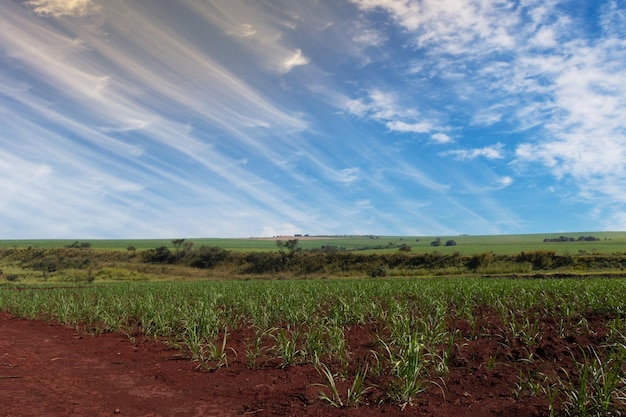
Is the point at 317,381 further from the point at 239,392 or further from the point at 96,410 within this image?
the point at 96,410

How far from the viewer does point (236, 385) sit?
6367 mm

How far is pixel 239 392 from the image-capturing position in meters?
6.02

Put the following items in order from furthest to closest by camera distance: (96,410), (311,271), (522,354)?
(311,271) < (522,354) < (96,410)

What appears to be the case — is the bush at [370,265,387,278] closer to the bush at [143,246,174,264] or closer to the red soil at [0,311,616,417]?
the bush at [143,246,174,264]

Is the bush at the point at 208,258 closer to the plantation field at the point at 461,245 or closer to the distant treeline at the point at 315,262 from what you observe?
the distant treeline at the point at 315,262

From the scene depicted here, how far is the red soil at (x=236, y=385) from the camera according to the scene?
5.03m

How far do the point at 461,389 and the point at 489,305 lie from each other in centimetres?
633

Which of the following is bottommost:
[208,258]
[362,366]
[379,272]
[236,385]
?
[379,272]

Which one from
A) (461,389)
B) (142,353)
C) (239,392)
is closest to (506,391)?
(461,389)

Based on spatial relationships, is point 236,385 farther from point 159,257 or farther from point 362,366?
point 159,257

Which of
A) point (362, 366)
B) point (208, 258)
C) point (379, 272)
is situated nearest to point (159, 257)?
point (208, 258)

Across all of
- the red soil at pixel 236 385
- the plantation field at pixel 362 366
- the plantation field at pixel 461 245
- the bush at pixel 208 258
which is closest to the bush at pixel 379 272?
the plantation field at pixel 461 245

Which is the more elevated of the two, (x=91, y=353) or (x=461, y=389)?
(x=461, y=389)

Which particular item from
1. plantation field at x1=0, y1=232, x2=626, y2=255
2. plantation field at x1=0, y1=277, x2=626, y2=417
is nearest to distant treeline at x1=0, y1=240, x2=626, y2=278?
plantation field at x1=0, y1=232, x2=626, y2=255
